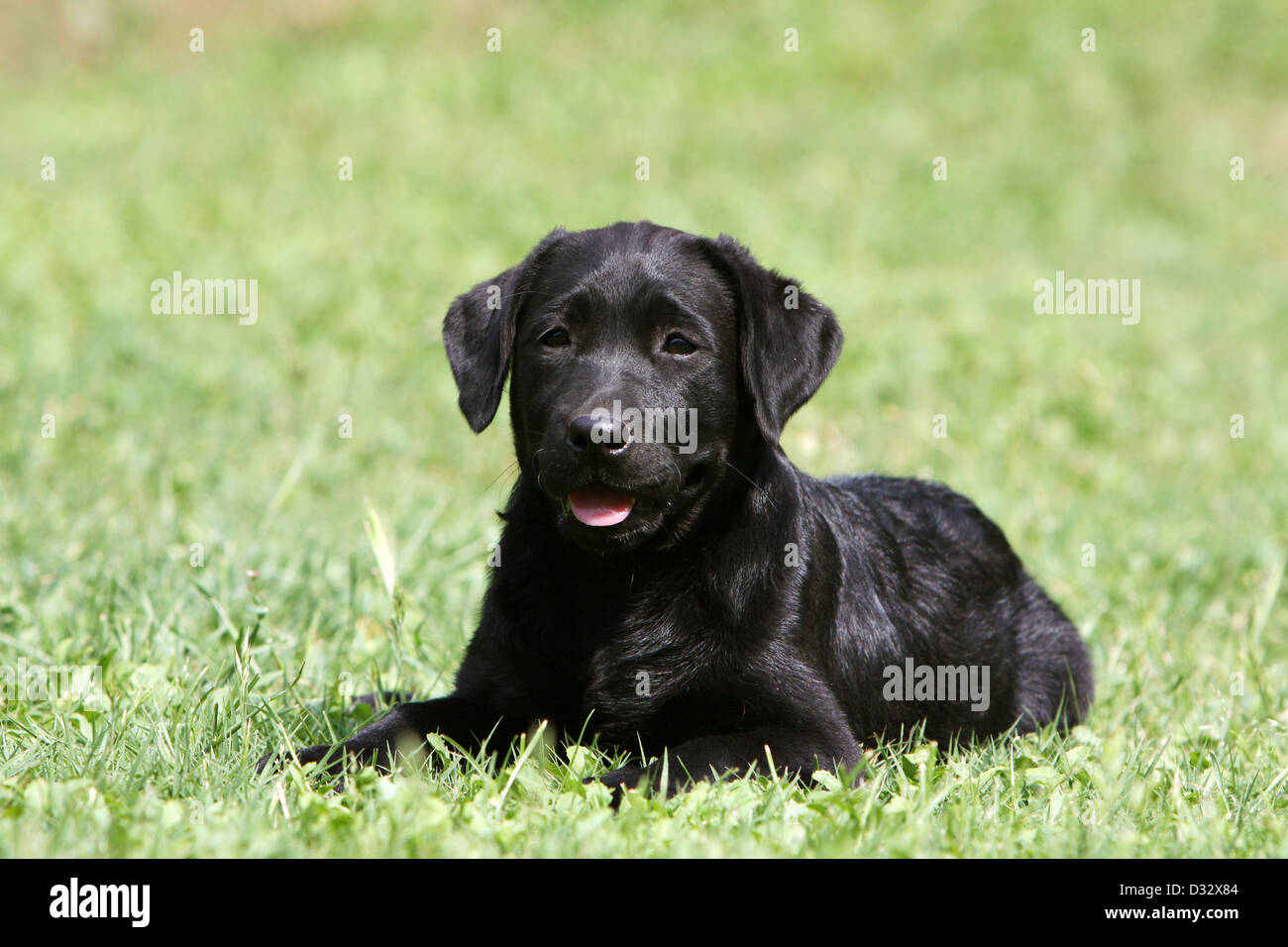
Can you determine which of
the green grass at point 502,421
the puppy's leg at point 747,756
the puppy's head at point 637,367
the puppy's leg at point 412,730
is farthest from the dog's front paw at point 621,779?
the puppy's head at point 637,367

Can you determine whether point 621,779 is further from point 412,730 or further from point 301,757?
point 301,757

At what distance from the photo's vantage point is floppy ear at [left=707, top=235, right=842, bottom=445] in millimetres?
3525

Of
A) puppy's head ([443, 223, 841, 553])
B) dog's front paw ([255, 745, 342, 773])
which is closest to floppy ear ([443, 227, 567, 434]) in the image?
puppy's head ([443, 223, 841, 553])

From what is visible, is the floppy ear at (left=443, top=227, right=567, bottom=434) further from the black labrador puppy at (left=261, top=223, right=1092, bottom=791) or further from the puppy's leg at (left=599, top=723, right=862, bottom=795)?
the puppy's leg at (left=599, top=723, right=862, bottom=795)

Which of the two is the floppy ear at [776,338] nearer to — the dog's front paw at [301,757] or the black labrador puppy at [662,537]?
the black labrador puppy at [662,537]

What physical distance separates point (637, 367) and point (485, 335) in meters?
0.56

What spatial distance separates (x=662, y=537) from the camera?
3.50 meters

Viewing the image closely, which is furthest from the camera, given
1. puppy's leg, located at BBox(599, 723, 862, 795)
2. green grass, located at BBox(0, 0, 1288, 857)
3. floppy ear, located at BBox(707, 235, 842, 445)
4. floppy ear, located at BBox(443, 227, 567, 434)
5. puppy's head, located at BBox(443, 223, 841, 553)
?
floppy ear, located at BBox(443, 227, 567, 434)

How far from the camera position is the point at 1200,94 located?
1684 cm

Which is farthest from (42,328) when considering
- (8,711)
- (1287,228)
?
(1287,228)

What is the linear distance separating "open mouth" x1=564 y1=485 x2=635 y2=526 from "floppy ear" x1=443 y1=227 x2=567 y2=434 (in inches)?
18.6

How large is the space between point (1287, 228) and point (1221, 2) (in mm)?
6042

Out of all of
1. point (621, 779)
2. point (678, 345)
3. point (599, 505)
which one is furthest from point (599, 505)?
point (621, 779)

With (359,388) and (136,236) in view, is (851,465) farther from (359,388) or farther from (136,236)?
(136,236)
